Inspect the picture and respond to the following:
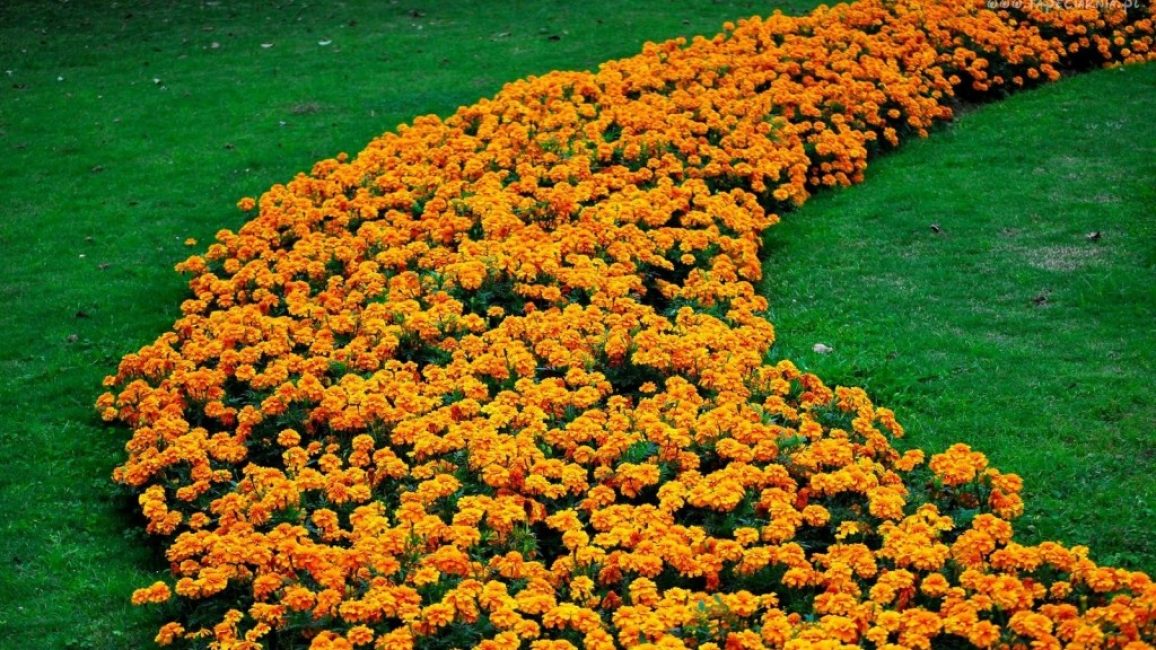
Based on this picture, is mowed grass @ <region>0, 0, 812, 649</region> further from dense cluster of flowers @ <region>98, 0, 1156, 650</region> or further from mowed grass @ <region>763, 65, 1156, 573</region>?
mowed grass @ <region>763, 65, 1156, 573</region>

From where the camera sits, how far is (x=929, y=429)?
21.8 ft

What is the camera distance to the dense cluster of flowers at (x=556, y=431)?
16.5 feet

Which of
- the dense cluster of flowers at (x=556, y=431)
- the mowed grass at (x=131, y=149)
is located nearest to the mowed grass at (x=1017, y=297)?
the dense cluster of flowers at (x=556, y=431)

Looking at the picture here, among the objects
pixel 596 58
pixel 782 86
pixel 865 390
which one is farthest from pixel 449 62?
pixel 865 390

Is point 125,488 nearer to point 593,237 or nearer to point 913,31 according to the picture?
point 593,237

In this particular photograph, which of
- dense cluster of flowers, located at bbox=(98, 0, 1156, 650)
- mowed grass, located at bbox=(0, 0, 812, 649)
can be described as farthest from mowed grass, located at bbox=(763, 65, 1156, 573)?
mowed grass, located at bbox=(0, 0, 812, 649)

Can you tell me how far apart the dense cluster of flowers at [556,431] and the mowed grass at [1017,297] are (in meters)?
0.40

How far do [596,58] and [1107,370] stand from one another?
24.3 ft

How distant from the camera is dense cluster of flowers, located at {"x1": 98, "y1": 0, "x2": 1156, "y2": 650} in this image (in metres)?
5.03

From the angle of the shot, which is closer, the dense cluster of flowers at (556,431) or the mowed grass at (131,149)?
the dense cluster of flowers at (556,431)

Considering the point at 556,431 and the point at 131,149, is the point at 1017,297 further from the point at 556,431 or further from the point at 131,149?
the point at 131,149

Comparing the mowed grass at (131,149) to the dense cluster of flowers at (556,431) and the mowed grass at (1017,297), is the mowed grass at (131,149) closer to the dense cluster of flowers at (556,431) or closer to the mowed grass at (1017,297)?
the dense cluster of flowers at (556,431)

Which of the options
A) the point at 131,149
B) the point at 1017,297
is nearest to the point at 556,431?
the point at 1017,297

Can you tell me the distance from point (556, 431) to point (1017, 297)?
3452 millimetres
